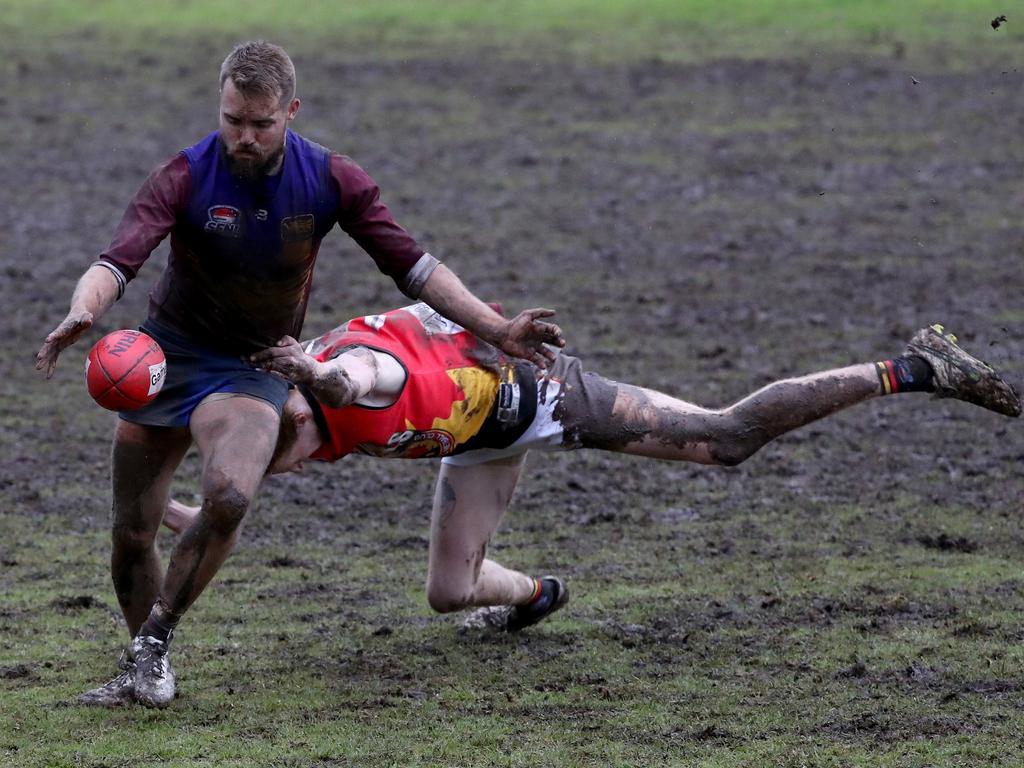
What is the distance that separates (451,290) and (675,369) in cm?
A: 415

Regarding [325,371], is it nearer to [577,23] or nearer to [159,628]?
[159,628]

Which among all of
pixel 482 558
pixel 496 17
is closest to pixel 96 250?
pixel 482 558

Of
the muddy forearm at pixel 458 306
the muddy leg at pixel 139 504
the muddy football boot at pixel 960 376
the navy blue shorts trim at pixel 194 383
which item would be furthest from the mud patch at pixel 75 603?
the muddy football boot at pixel 960 376

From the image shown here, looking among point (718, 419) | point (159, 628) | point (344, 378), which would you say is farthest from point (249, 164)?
point (718, 419)

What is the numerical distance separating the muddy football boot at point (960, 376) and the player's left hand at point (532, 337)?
4.82ft

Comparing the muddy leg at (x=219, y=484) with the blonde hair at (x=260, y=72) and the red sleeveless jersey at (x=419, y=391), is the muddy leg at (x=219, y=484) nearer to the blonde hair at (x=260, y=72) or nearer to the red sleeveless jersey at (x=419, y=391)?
the red sleeveless jersey at (x=419, y=391)

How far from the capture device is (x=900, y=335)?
10352 millimetres

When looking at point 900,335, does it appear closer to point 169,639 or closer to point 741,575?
point 741,575

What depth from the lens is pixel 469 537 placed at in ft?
20.4

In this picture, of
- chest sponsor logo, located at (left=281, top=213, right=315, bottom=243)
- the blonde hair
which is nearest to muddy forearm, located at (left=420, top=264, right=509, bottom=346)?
chest sponsor logo, located at (left=281, top=213, right=315, bottom=243)

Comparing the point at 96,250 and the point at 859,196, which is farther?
the point at 859,196

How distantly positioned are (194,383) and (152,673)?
100 cm

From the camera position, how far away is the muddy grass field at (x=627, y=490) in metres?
5.40

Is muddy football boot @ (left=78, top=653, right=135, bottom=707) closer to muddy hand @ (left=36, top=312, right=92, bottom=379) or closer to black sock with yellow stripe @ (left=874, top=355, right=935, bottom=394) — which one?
muddy hand @ (left=36, top=312, right=92, bottom=379)
